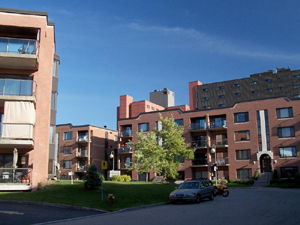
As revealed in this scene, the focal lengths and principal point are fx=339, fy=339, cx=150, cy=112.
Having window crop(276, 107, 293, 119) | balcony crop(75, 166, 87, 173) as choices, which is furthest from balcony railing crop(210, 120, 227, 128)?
balcony crop(75, 166, 87, 173)

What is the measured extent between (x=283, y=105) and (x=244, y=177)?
12322 millimetres

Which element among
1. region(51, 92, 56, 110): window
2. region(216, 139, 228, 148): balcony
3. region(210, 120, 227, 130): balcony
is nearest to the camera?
region(51, 92, 56, 110): window

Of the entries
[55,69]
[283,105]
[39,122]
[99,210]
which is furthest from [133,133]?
[99,210]

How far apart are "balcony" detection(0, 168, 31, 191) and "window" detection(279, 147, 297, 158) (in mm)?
38335

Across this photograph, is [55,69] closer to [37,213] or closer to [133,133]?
[37,213]

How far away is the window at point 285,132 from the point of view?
4947 centimetres

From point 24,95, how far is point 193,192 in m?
13.7

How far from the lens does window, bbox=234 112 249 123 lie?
53.6 meters

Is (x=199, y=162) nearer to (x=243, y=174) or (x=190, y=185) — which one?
(x=243, y=174)

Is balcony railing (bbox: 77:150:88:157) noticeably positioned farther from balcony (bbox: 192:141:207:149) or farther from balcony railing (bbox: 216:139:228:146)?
balcony railing (bbox: 216:139:228:146)

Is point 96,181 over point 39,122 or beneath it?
beneath

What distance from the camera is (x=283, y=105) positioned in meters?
50.7

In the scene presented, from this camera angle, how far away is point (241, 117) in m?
54.0

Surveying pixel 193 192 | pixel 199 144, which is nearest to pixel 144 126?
pixel 199 144
